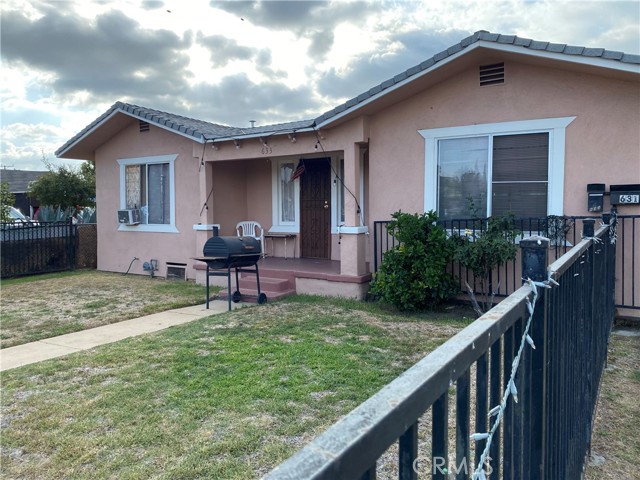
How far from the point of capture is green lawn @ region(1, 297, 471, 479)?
3242 millimetres

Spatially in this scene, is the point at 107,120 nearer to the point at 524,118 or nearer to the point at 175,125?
the point at 175,125

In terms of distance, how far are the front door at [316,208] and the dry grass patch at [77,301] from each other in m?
2.89

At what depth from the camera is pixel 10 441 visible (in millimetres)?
3566

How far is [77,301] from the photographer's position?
9.12m

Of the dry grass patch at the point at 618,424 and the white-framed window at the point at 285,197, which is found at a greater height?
the white-framed window at the point at 285,197

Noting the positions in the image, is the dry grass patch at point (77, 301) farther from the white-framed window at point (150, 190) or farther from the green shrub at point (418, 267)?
the green shrub at point (418, 267)

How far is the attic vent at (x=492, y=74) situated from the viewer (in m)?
7.70

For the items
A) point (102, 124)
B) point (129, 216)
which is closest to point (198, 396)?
point (129, 216)

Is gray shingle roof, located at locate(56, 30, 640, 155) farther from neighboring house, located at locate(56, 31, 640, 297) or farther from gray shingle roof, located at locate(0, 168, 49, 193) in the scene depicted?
gray shingle roof, located at locate(0, 168, 49, 193)

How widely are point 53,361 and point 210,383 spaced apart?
7.12ft

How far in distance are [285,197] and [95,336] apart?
627 cm

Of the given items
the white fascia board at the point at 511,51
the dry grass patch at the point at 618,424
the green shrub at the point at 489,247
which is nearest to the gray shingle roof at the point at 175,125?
the white fascia board at the point at 511,51

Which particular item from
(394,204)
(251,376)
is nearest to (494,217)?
(394,204)

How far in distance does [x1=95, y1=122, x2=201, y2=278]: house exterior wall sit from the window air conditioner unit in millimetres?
258
